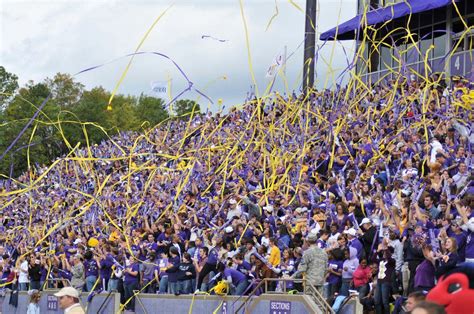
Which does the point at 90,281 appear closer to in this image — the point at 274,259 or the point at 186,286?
the point at 186,286

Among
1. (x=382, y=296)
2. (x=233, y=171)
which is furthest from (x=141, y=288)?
(x=382, y=296)

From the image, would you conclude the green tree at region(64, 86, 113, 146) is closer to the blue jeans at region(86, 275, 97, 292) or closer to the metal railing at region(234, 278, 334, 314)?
the blue jeans at region(86, 275, 97, 292)

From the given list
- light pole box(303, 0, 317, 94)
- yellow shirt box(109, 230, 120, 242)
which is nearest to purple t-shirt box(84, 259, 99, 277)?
yellow shirt box(109, 230, 120, 242)

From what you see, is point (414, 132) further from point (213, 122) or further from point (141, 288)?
point (213, 122)

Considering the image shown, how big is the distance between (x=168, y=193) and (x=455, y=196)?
39.1 ft

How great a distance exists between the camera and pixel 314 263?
1728 centimetres

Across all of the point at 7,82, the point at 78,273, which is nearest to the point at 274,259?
the point at 78,273

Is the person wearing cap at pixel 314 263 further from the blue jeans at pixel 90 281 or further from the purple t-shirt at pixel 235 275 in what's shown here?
the blue jeans at pixel 90 281

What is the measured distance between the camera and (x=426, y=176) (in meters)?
19.5

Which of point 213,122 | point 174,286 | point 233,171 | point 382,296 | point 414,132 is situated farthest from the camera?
point 213,122

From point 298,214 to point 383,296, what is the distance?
4.68 metres

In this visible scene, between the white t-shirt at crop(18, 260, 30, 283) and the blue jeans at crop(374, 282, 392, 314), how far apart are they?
12.9 m

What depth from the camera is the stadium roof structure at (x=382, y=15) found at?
33709 mm

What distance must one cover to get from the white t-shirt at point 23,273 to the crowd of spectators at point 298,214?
0.03 meters
